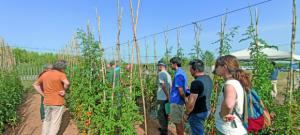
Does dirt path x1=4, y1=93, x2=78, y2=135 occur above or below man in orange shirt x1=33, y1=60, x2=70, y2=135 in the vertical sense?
below

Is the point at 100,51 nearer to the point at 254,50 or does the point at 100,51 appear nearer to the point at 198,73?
the point at 198,73

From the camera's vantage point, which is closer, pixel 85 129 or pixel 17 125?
pixel 85 129

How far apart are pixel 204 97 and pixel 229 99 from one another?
4.95ft

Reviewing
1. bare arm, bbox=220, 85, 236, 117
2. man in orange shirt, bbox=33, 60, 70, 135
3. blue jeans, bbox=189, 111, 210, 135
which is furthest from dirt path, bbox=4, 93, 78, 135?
bare arm, bbox=220, 85, 236, 117

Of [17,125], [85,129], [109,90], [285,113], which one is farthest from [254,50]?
[17,125]

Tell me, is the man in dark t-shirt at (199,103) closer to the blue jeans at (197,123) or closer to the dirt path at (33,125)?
the blue jeans at (197,123)

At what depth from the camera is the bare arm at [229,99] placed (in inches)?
96.5

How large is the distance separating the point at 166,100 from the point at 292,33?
109 inches

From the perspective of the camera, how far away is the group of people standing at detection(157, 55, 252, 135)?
8.34 ft

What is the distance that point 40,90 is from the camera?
16.4 feet

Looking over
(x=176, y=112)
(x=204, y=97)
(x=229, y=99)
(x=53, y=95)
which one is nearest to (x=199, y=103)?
(x=204, y=97)

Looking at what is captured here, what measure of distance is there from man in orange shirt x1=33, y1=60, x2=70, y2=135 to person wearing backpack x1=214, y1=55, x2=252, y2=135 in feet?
10.5

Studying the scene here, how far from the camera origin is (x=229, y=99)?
2457mm

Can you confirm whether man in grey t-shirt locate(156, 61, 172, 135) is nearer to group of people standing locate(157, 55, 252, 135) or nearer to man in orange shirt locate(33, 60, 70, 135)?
group of people standing locate(157, 55, 252, 135)
